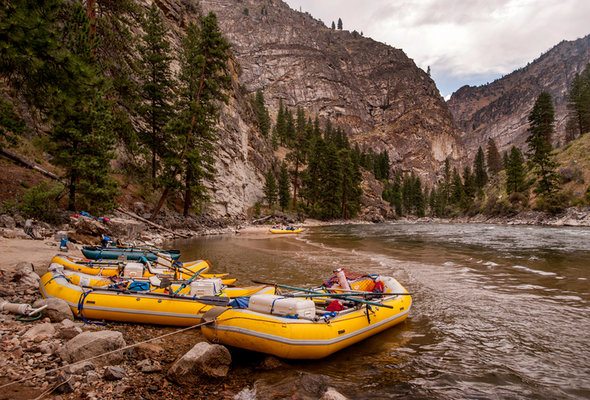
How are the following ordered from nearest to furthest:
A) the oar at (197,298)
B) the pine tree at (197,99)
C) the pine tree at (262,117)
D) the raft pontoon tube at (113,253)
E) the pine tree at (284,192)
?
the oar at (197,298), the raft pontoon tube at (113,253), the pine tree at (197,99), the pine tree at (284,192), the pine tree at (262,117)

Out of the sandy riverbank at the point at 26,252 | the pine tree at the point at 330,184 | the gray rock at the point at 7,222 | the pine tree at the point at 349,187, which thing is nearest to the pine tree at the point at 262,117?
the pine tree at the point at 330,184

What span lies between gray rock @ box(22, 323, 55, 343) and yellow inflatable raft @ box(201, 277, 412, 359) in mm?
2400

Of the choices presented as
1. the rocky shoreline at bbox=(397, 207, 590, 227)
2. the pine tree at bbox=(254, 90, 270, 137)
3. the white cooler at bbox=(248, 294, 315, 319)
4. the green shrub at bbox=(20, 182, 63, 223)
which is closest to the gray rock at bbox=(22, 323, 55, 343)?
the white cooler at bbox=(248, 294, 315, 319)

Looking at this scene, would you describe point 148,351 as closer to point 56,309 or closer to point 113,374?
point 113,374

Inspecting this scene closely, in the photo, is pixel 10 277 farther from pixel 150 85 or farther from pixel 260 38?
pixel 260 38

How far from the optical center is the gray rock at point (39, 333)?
539cm

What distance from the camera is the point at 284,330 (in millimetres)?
5848

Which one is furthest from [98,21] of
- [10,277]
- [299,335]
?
[299,335]

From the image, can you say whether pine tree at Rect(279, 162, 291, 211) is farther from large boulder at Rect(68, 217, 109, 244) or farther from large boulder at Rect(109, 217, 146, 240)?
large boulder at Rect(68, 217, 109, 244)

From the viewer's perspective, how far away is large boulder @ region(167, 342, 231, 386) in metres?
4.93

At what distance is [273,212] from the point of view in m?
52.5

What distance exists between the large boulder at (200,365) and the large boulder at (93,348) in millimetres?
947

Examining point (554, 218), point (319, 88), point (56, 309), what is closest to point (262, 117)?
point (554, 218)

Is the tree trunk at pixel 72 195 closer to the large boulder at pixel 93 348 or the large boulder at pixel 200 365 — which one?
the large boulder at pixel 93 348
